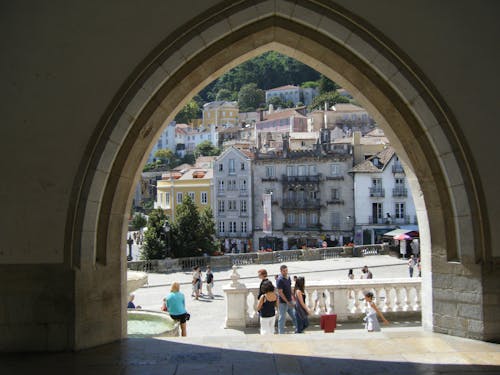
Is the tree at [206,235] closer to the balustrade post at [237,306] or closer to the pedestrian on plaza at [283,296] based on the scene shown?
the balustrade post at [237,306]

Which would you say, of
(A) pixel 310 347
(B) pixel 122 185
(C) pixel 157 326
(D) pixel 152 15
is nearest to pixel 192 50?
(D) pixel 152 15

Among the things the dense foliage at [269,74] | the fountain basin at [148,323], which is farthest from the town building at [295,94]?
the fountain basin at [148,323]

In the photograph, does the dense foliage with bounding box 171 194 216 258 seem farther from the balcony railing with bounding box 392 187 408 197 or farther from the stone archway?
the stone archway

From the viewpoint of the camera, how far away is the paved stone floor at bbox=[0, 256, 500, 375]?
5016 mm

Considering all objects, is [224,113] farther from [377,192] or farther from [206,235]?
[206,235]

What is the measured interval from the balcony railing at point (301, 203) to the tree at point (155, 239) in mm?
17187

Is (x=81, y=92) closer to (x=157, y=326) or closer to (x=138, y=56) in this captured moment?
(x=138, y=56)

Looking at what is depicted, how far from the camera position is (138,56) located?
5.91 m

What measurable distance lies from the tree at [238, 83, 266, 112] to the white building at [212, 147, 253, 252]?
305 feet

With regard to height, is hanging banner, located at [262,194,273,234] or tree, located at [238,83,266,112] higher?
tree, located at [238,83,266,112]

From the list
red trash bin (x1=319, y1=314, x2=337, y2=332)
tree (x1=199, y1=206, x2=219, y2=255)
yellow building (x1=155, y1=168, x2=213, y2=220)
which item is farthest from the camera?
yellow building (x1=155, y1=168, x2=213, y2=220)

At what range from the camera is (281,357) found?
17.5ft

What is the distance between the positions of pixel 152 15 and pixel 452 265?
13.3 feet

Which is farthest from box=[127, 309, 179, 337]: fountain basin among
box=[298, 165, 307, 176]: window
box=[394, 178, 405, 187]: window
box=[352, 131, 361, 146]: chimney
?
box=[298, 165, 307, 176]: window
